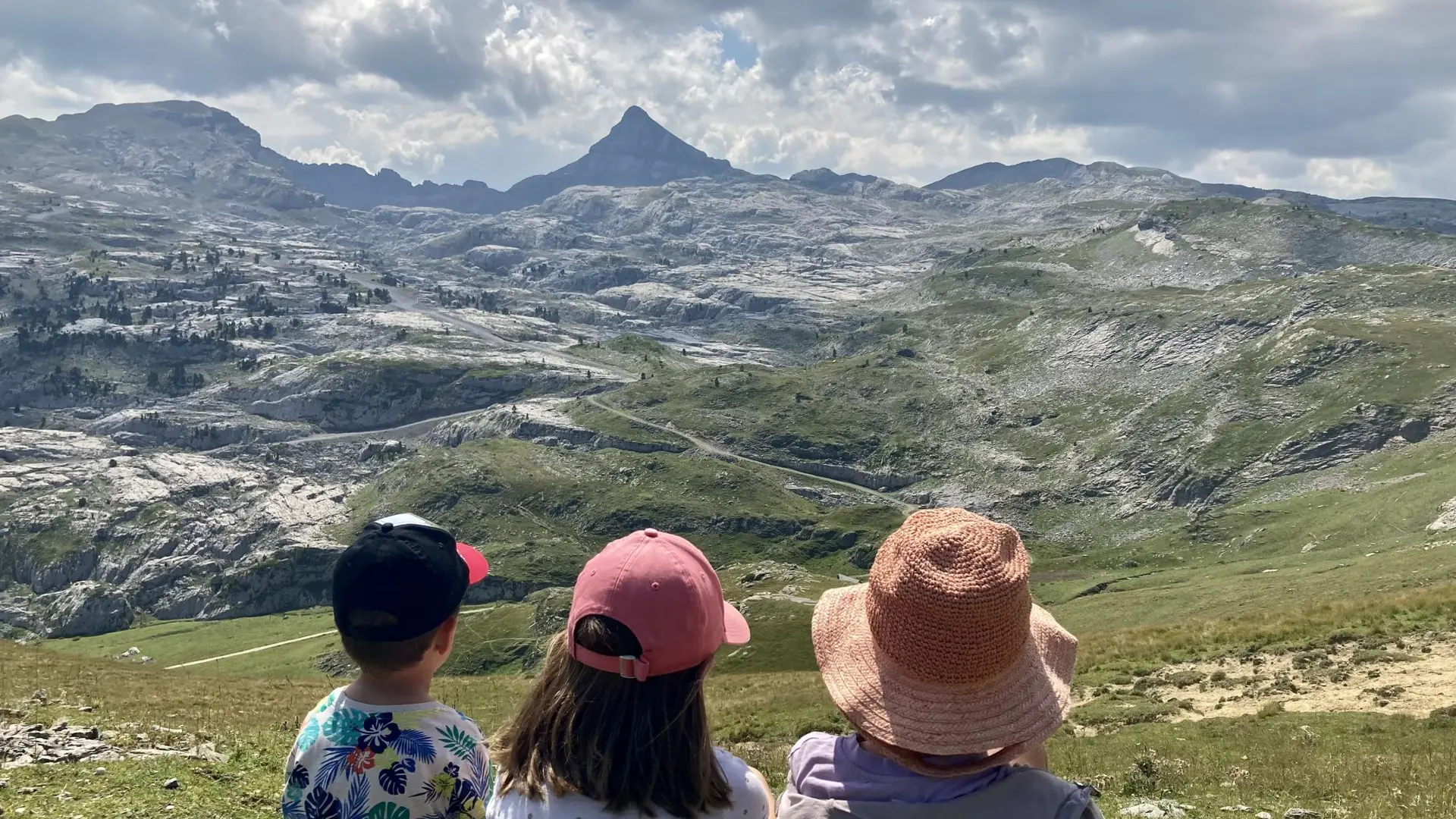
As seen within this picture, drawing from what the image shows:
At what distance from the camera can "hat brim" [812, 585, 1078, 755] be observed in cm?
594

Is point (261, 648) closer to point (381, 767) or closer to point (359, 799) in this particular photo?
point (359, 799)

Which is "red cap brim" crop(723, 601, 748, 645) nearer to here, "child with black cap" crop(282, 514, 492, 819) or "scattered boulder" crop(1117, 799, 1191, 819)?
"child with black cap" crop(282, 514, 492, 819)

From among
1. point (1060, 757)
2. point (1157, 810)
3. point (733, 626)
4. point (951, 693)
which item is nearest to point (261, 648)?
point (1060, 757)

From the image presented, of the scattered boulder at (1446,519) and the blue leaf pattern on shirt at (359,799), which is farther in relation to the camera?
the scattered boulder at (1446,519)

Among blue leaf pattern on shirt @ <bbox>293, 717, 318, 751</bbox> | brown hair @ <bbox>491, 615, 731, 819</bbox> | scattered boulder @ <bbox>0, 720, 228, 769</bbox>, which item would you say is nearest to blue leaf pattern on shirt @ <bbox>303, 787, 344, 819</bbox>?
blue leaf pattern on shirt @ <bbox>293, 717, 318, 751</bbox>

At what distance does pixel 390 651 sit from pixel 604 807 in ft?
Answer: 8.09

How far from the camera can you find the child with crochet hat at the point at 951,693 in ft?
19.2

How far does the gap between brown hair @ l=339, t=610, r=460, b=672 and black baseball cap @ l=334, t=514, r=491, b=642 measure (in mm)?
43

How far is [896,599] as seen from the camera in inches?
236

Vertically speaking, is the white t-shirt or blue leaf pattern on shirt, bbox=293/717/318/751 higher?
the white t-shirt

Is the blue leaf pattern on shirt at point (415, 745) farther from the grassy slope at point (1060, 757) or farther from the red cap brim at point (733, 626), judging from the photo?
the grassy slope at point (1060, 757)

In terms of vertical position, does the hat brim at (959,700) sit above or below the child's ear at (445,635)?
above

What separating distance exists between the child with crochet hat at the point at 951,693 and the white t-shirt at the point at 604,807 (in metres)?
0.24

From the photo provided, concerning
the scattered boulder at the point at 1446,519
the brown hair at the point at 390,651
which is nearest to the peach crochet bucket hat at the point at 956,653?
the brown hair at the point at 390,651
